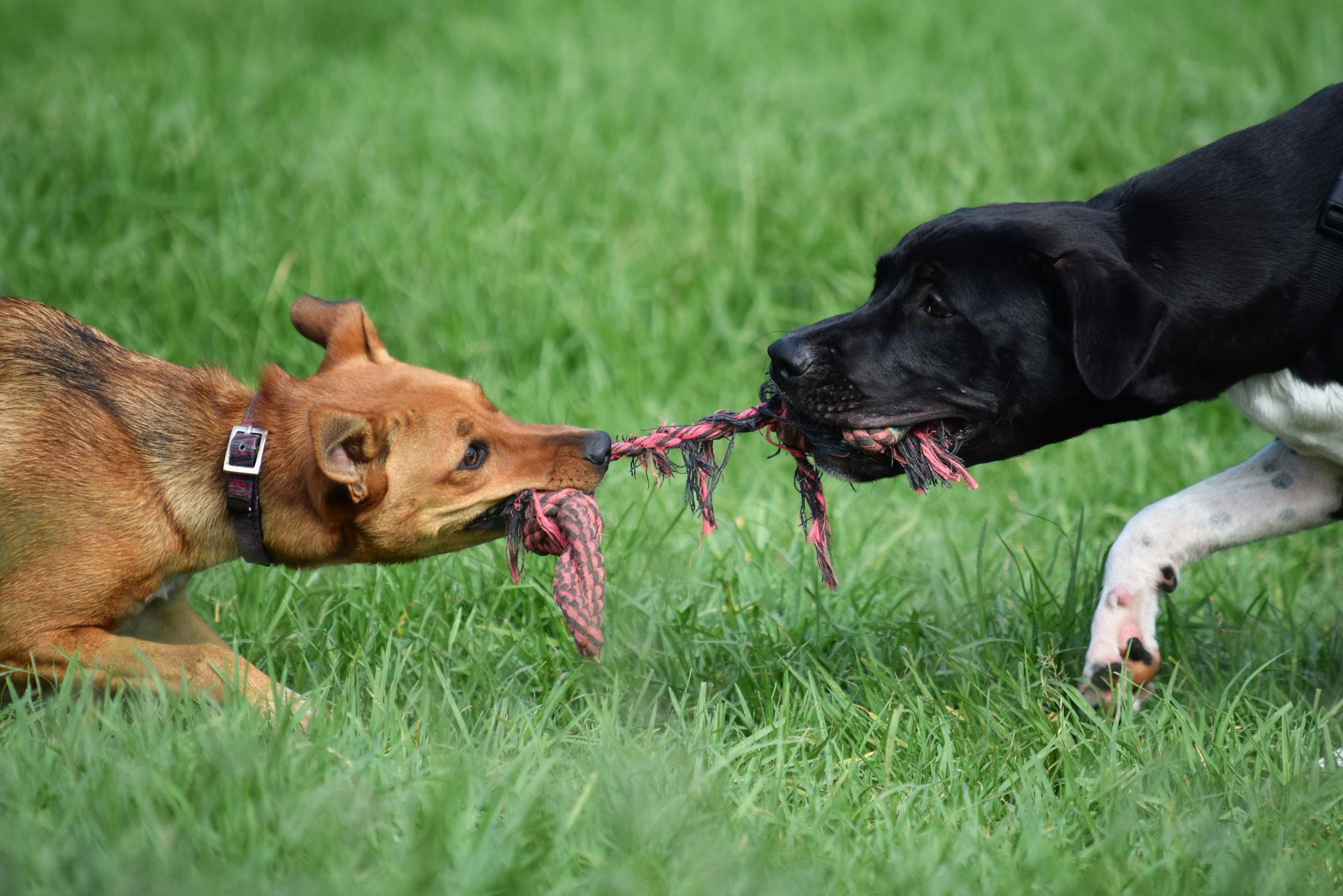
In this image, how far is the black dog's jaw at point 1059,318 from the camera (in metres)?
3.15

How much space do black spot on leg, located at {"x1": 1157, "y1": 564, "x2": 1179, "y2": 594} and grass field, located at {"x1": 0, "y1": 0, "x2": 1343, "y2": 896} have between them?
0.31 metres

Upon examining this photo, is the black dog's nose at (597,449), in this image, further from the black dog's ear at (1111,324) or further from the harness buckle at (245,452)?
the black dog's ear at (1111,324)

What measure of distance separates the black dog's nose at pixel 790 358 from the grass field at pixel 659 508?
90 cm

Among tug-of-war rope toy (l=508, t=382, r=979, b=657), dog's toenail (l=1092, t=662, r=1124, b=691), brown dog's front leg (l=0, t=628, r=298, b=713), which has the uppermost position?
tug-of-war rope toy (l=508, t=382, r=979, b=657)

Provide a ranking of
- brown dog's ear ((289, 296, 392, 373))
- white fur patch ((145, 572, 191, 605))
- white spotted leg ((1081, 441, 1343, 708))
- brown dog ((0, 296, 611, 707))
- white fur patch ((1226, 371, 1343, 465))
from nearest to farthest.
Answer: brown dog ((0, 296, 611, 707)) → white fur patch ((1226, 371, 1343, 465)) → white fur patch ((145, 572, 191, 605)) → white spotted leg ((1081, 441, 1343, 708)) → brown dog's ear ((289, 296, 392, 373))

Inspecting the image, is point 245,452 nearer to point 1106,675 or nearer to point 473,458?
point 473,458

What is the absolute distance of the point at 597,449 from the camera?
11.1ft

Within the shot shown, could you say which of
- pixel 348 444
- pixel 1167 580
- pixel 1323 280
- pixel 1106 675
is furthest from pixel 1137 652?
pixel 348 444

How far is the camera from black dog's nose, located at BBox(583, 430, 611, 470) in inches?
133

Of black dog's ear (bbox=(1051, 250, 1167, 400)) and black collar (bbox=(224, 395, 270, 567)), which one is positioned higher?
black dog's ear (bbox=(1051, 250, 1167, 400))

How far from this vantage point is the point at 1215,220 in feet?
10.6

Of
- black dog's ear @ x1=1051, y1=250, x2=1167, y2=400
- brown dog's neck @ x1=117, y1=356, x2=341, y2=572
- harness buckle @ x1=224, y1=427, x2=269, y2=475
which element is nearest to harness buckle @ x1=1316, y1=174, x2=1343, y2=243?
black dog's ear @ x1=1051, y1=250, x2=1167, y2=400

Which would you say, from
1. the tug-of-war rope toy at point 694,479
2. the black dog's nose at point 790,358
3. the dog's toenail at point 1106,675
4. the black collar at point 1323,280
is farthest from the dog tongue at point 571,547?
the black collar at point 1323,280

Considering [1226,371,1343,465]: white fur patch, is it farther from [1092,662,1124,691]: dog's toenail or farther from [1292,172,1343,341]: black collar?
[1092,662,1124,691]: dog's toenail
